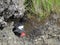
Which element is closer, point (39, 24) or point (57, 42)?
point (57, 42)

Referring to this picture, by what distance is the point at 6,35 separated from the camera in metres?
3.05

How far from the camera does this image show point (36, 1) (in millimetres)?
A: 3354

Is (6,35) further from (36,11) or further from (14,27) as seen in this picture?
(36,11)

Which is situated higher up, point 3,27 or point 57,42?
point 3,27

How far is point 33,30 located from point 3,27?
1.37 feet

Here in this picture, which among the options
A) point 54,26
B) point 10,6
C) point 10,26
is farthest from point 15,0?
point 54,26

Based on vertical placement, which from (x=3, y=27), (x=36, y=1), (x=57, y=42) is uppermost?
(x=36, y=1)

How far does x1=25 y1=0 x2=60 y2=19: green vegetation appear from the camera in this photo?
336 centimetres

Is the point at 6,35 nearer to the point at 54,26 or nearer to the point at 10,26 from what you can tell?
the point at 10,26

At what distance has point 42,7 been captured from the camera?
3379mm

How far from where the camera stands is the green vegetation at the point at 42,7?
11.0ft

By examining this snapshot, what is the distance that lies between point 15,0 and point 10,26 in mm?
353

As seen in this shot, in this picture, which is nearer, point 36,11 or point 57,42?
point 57,42

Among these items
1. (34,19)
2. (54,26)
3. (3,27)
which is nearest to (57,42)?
(54,26)
